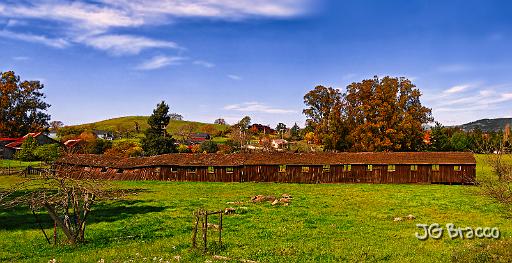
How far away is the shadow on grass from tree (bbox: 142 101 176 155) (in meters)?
41.0

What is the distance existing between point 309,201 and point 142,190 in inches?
746

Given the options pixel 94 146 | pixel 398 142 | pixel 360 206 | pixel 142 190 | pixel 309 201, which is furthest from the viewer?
pixel 94 146

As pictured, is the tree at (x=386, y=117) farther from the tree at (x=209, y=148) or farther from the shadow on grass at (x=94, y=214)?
the shadow on grass at (x=94, y=214)

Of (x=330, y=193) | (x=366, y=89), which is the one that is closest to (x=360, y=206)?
(x=330, y=193)

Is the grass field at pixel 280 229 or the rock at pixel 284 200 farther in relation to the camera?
the rock at pixel 284 200

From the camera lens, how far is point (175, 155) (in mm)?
56656

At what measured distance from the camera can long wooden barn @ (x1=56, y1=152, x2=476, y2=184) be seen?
4747cm

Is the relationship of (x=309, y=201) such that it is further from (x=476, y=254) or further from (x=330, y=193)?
(x=476, y=254)

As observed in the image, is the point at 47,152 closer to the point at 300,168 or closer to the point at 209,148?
the point at 209,148

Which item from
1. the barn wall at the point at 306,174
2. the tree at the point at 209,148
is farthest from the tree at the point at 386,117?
the tree at the point at 209,148

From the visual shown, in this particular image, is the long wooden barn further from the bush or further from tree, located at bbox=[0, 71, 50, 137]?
tree, located at bbox=[0, 71, 50, 137]

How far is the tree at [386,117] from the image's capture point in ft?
200

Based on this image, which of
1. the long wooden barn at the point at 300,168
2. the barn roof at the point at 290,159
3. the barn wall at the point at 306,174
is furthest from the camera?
the barn roof at the point at 290,159

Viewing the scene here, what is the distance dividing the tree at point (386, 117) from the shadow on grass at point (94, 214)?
39.9 meters
